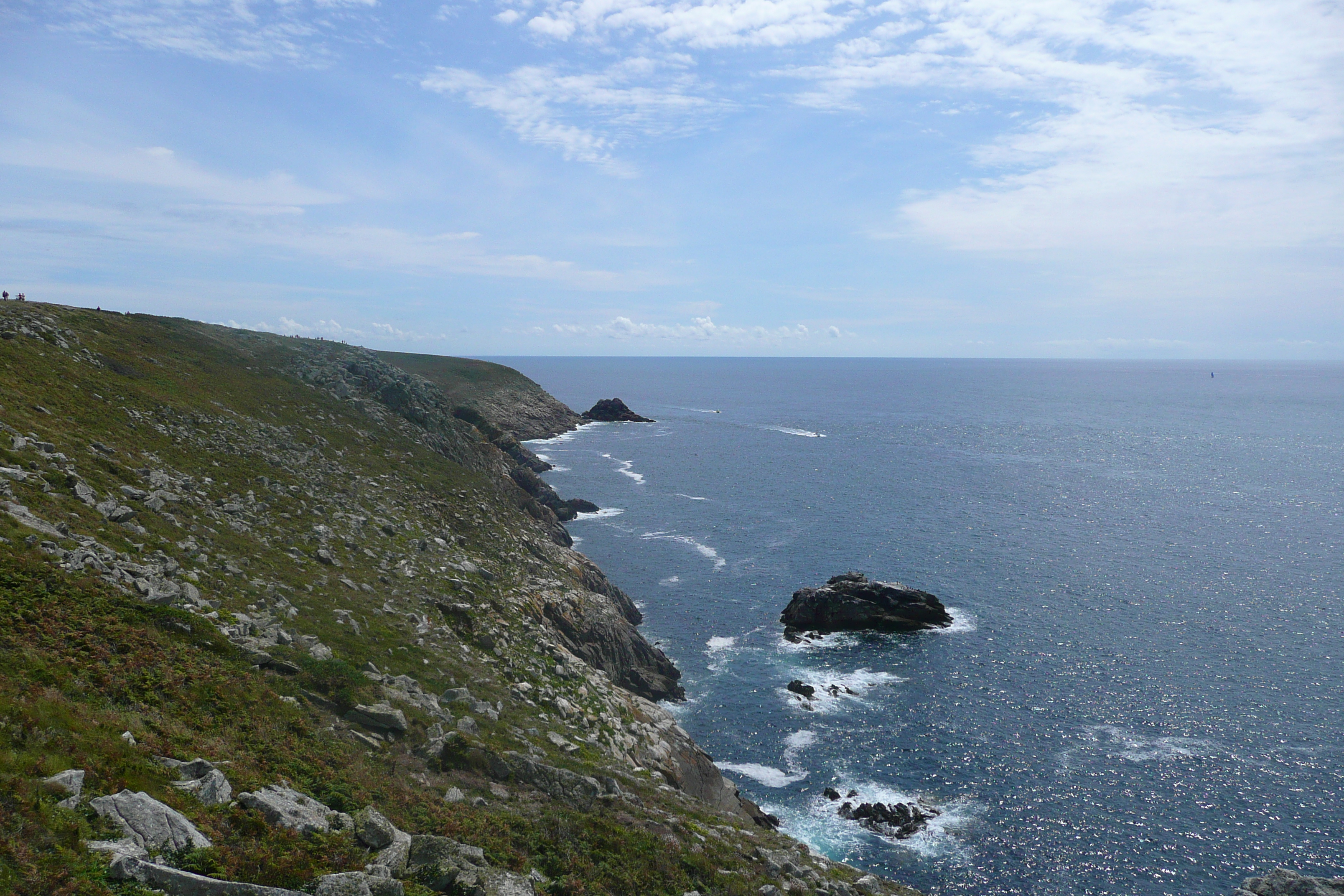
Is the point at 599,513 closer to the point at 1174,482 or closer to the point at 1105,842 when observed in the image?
the point at 1105,842

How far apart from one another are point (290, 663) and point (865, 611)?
5422cm

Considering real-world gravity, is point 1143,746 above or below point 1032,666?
below

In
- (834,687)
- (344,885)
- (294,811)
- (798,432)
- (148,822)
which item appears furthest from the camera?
(798,432)

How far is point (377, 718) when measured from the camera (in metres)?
21.6

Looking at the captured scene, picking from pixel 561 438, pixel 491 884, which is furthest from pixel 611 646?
pixel 561 438

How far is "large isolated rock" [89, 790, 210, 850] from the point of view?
475 inches

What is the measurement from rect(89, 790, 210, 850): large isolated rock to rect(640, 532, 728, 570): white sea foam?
6833 centimetres

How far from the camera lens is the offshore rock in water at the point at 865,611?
65.2 metres

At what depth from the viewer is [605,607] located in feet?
169

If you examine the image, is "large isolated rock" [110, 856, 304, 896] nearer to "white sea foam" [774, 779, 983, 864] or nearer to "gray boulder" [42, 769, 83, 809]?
"gray boulder" [42, 769, 83, 809]

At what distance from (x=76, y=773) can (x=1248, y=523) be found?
120 metres

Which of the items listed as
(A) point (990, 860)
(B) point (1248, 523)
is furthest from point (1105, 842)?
(B) point (1248, 523)

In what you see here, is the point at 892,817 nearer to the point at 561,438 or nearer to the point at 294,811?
the point at 294,811

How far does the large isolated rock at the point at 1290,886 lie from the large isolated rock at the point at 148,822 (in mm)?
37020
